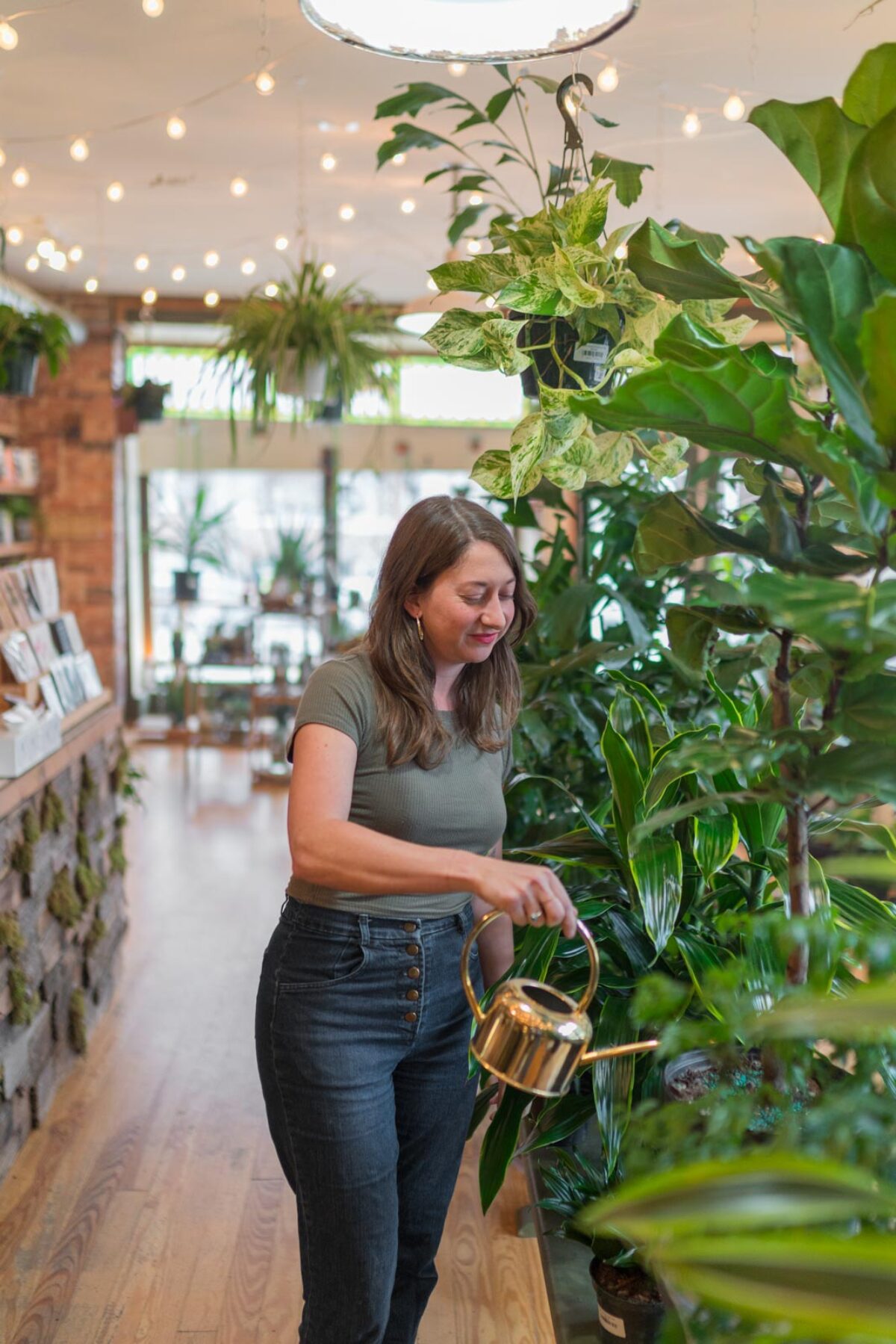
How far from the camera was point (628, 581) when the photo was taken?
296cm

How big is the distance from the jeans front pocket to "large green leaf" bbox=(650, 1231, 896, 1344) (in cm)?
105

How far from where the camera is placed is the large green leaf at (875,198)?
36.9 inches

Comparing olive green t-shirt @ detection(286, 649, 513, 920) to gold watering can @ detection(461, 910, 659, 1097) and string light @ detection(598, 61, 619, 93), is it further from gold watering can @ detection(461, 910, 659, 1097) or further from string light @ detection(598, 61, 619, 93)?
string light @ detection(598, 61, 619, 93)

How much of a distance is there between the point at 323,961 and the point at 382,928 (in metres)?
0.09

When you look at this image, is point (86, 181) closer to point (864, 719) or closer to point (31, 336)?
point (31, 336)

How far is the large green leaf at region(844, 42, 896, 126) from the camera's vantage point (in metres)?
0.96

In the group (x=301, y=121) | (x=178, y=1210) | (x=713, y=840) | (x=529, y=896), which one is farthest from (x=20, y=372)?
(x=529, y=896)

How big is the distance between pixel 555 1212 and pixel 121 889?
9.63ft

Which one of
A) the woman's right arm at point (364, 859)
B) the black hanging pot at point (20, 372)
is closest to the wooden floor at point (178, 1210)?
the woman's right arm at point (364, 859)

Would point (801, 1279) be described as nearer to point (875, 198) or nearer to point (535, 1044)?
point (535, 1044)

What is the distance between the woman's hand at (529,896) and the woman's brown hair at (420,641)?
1.44 feet

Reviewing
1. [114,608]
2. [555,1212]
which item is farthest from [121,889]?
[114,608]

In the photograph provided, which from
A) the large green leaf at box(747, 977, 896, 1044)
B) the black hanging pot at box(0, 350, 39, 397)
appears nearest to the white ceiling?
the black hanging pot at box(0, 350, 39, 397)

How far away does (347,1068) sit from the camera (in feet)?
5.57
